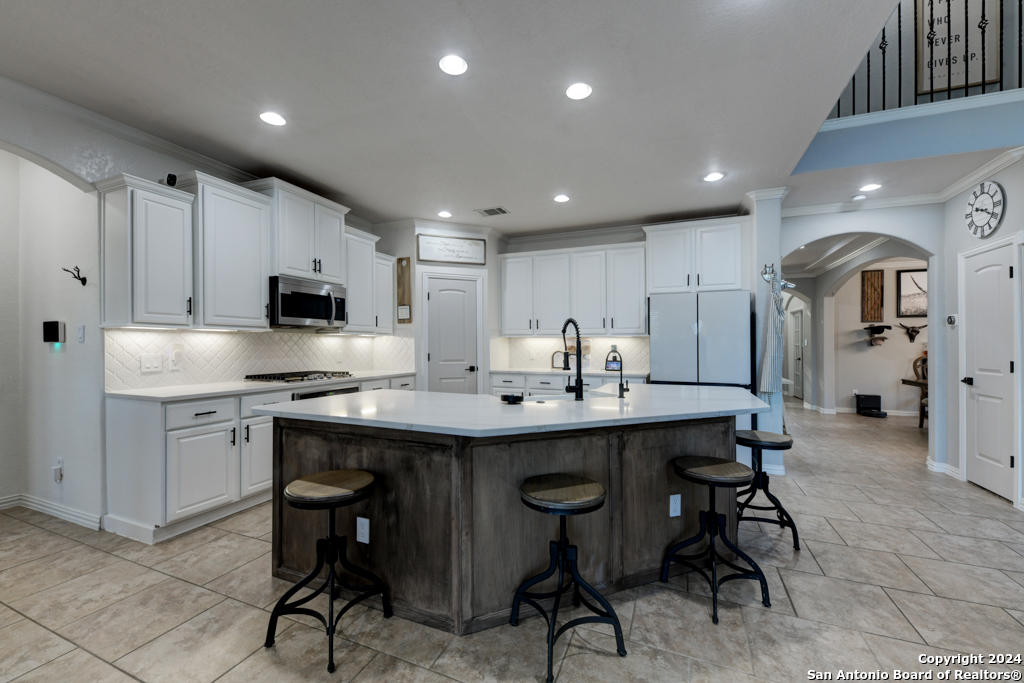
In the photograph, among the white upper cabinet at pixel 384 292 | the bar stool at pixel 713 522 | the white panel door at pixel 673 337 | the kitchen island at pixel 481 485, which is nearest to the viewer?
the kitchen island at pixel 481 485

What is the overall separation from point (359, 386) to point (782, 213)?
4.75 m

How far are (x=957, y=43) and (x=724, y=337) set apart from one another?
2960mm

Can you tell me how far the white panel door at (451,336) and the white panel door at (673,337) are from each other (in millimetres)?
2165

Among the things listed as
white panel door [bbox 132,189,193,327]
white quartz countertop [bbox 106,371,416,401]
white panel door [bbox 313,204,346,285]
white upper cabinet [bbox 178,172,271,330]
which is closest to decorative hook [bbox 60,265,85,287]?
white panel door [bbox 132,189,193,327]

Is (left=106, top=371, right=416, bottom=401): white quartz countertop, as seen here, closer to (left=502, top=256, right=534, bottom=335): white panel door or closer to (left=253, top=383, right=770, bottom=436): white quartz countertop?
(left=253, top=383, right=770, bottom=436): white quartz countertop

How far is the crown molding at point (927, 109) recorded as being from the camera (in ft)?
10.6

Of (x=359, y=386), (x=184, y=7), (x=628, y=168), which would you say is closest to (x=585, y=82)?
(x=628, y=168)

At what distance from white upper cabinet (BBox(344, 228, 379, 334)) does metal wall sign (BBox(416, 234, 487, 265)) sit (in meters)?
0.60

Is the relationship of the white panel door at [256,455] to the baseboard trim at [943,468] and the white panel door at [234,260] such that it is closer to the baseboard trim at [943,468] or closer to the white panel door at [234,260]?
the white panel door at [234,260]

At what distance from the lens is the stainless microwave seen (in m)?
3.72

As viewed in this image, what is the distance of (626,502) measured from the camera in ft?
7.49

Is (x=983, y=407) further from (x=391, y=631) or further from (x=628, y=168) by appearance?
(x=391, y=631)

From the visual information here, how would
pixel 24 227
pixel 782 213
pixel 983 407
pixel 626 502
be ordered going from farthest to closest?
pixel 782 213 < pixel 983 407 < pixel 24 227 < pixel 626 502

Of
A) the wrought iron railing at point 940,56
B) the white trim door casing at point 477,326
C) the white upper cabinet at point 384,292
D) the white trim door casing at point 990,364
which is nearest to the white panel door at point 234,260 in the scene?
the white upper cabinet at point 384,292
